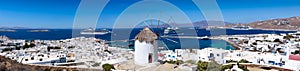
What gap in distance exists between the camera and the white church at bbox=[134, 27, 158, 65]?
27.7 ft

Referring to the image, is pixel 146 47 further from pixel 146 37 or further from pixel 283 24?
pixel 283 24

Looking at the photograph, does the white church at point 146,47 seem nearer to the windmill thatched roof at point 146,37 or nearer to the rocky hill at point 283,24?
the windmill thatched roof at point 146,37

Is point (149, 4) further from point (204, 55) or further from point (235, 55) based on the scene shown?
point (235, 55)

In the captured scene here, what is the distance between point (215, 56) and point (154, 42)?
7.60 m

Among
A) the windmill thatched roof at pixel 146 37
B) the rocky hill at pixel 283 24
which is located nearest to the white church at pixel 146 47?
the windmill thatched roof at pixel 146 37

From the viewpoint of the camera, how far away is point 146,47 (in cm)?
845

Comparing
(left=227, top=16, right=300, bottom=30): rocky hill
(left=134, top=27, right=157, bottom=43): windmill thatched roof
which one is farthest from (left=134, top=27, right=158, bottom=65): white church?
(left=227, top=16, right=300, bottom=30): rocky hill

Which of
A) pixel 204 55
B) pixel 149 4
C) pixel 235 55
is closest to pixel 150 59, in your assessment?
pixel 149 4

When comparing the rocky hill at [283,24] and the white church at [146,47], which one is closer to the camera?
the white church at [146,47]

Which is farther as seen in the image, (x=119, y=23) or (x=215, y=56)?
(x=215, y=56)

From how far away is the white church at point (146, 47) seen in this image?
27.7 feet

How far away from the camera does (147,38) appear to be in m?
8.45

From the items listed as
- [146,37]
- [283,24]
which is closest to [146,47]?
[146,37]

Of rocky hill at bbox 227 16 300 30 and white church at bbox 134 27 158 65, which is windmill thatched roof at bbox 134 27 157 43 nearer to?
white church at bbox 134 27 158 65
